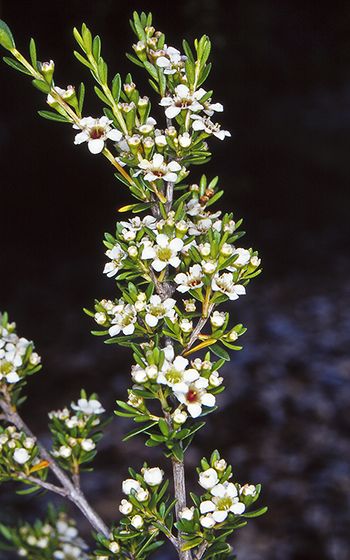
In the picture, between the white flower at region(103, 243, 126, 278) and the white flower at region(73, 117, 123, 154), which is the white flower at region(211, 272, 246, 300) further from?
the white flower at region(73, 117, 123, 154)

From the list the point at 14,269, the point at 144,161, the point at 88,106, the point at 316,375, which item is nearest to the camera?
the point at 144,161

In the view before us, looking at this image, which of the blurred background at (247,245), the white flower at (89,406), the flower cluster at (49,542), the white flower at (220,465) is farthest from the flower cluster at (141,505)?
the blurred background at (247,245)

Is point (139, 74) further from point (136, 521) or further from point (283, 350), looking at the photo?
point (136, 521)

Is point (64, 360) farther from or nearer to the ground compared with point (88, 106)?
nearer to the ground

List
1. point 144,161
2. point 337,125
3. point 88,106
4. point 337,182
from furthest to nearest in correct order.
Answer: point 337,125 < point 337,182 < point 88,106 < point 144,161

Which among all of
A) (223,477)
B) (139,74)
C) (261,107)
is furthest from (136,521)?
(261,107)

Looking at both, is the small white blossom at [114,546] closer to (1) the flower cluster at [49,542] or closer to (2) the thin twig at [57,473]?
(2) the thin twig at [57,473]

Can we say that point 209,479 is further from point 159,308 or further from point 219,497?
point 159,308
